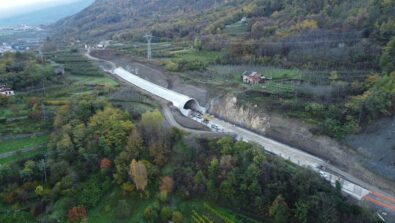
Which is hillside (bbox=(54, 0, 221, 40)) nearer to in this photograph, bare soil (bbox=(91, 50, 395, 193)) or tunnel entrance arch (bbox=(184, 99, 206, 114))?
tunnel entrance arch (bbox=(184, 99, 206, 114))

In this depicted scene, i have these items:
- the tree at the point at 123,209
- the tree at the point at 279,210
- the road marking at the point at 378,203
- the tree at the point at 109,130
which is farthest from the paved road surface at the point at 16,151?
the road marking at the point at 378,203

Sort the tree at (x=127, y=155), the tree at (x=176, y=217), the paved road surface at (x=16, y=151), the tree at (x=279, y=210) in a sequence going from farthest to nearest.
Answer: the paved road surface at (x=16, y=151) → the tree at (x=127, y=155) → the tree at (x=176, y=217) → the tree at (x=279, y=210)

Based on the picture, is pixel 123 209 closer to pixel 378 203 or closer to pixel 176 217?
pixel 176 217

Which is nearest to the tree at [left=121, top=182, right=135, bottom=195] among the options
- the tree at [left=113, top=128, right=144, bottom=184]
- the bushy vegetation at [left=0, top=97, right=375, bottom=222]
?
the bushy vegetation at [left=0, top=97, right=375, bottom=222]

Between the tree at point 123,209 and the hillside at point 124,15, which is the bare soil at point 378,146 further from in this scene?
the hillside at point 124,15

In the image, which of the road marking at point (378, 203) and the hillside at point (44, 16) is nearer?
the road marking at point (378, 203)

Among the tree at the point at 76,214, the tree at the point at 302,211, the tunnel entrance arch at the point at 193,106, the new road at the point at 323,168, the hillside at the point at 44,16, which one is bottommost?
the tree at the point at 76,214
